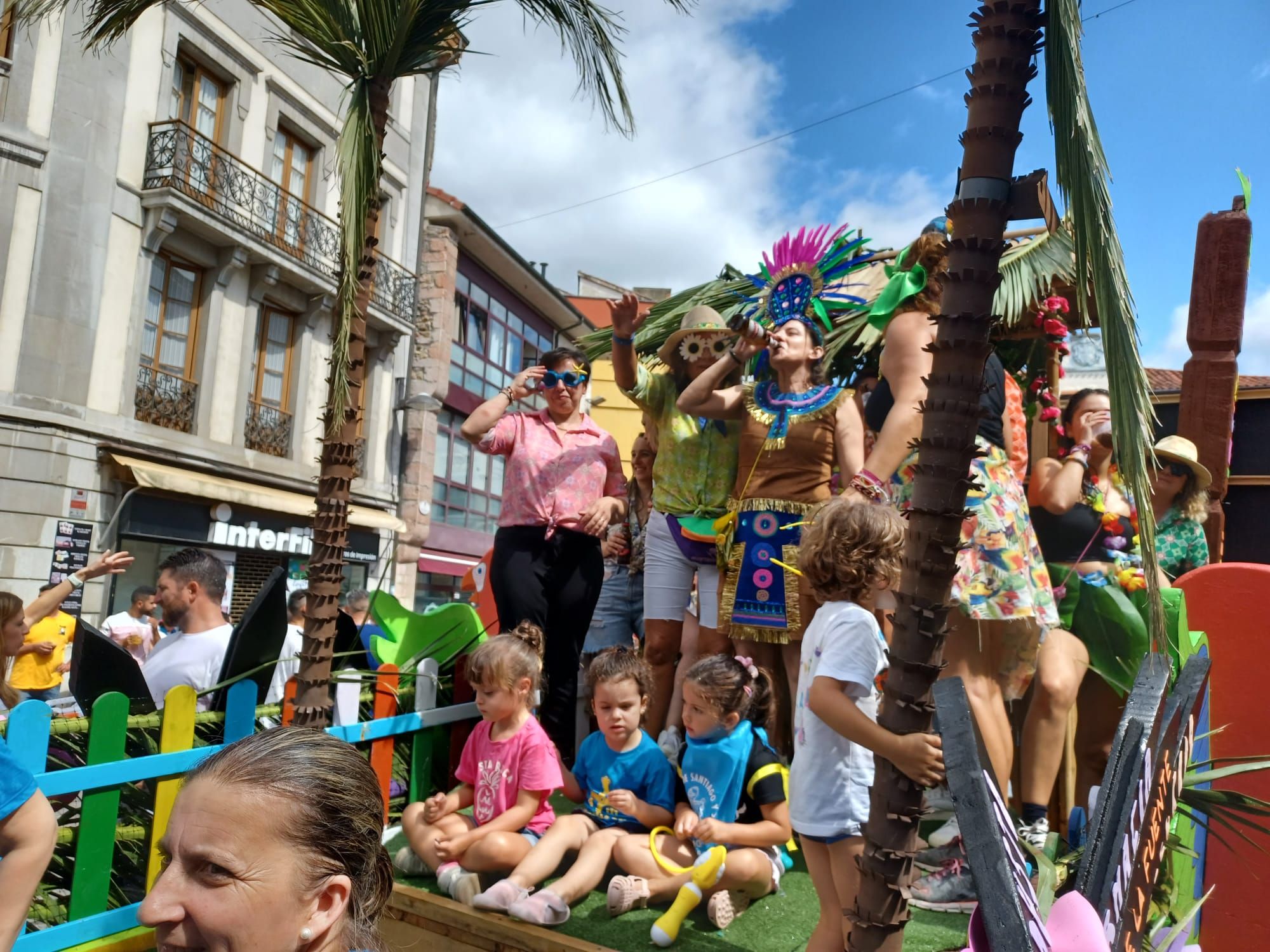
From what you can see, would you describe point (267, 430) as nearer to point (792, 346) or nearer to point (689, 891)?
point (792, 346)

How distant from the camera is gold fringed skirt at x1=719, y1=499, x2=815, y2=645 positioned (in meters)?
3.66

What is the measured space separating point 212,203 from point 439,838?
14790mm

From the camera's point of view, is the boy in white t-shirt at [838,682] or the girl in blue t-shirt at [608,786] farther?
the girl in blue t-shirt at [608,786]

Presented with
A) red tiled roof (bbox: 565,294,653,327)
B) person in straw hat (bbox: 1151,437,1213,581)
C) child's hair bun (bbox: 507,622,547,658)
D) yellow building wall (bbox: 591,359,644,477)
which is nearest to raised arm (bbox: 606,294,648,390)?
child's hair bun (bbox: 507,622,547,658)

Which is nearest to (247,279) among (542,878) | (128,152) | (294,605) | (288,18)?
(128,152)

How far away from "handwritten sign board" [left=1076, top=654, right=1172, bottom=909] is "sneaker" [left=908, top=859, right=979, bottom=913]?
67.8 inches

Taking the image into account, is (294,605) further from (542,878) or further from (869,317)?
(869,317)

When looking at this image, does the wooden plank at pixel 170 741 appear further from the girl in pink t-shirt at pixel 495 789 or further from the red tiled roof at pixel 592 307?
the red tiled roof at pixel 592 307

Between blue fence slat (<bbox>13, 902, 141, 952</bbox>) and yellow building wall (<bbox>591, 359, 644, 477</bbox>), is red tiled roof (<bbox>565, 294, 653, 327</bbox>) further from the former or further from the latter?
blue fence slat (<bbox>13, 902, 141, 952</bbox>)

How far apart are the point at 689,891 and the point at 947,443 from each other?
1.88m

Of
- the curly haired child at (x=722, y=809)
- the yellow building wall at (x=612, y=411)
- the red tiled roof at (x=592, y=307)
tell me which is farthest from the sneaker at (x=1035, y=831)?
the red tiled roof at (x=592, y=307)

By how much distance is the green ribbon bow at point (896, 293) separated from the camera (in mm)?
3082

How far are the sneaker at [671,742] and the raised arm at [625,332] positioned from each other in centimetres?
159

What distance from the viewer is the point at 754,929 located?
10.2 ft
